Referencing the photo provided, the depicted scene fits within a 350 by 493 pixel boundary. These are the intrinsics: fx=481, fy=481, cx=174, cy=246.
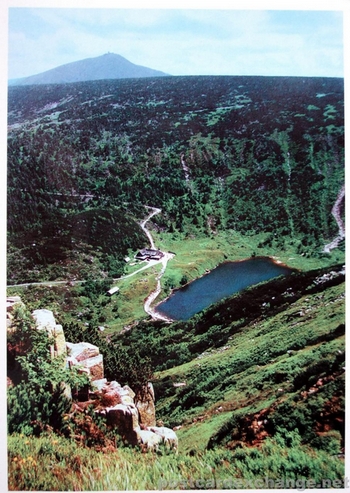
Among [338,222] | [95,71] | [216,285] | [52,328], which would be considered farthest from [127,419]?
[95,71]

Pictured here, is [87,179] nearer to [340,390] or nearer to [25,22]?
[25,22]

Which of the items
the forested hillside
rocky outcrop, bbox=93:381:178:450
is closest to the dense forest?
the forested hillside

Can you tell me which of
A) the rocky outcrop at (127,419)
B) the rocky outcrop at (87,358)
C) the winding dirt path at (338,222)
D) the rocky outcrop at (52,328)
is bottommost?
the rocky outcrop at (127,419)

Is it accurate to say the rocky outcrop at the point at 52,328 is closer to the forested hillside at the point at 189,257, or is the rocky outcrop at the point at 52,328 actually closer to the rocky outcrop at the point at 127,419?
the forested hillside at the point at 189,257

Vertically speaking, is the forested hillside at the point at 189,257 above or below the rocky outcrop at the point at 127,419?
above

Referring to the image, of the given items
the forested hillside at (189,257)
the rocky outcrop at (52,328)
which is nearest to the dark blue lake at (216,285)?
the forested hillside at (189,257)

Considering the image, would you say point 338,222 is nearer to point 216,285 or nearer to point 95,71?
point 216,285
